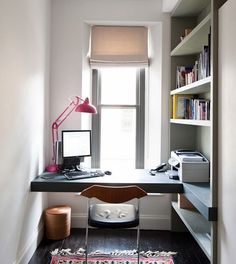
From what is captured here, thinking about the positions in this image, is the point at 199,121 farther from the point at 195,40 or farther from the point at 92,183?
the point at 92,183

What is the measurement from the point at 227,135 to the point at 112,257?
1607 mm

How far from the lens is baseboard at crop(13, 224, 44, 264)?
2296mm

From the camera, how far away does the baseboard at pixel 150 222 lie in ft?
10.6

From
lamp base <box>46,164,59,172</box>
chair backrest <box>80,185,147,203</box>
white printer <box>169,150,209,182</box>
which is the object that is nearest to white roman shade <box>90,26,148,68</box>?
lamp base <box>46,164,59,172</box>

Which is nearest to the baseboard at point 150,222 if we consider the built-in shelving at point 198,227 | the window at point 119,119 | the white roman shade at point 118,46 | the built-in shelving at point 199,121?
the built-in shelving at point 199,121

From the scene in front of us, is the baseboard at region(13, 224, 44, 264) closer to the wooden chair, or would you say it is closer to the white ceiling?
the wooden chair

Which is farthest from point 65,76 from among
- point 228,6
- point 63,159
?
point 228,6

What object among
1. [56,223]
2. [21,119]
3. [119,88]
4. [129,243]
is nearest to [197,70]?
[119,88]

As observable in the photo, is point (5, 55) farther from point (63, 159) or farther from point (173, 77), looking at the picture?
point (173, 77)

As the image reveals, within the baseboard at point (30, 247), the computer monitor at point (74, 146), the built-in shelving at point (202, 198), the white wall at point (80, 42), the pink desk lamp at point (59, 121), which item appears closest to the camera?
the built-in shelving at point (202, 198)

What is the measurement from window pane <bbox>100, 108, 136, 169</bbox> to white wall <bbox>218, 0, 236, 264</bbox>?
1.81 metres

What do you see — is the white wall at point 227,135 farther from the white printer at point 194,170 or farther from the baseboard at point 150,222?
the baseboard at point 150,222

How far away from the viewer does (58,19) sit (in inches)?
124

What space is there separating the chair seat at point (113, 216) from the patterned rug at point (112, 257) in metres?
0.46
